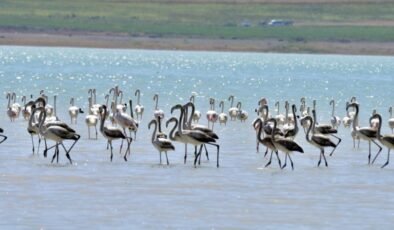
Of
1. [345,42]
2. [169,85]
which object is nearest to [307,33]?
[345,42]

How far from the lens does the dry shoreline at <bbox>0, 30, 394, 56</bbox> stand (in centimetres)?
10175

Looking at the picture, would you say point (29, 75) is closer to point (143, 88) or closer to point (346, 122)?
point (143, 88)

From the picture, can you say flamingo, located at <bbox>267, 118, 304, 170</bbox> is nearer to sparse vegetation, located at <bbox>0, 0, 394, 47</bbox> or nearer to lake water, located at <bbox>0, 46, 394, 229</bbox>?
lake water, located at <bbox>0, 46, 394, 229</bbox>

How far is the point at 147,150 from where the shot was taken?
2347cm

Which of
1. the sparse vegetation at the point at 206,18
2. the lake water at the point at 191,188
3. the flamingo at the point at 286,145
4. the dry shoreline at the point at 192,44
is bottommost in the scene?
the lake water at the point at 191,188

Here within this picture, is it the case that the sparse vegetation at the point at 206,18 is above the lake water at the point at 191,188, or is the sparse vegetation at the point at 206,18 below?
above

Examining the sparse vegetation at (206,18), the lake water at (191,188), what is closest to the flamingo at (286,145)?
the lake water at (191,188)

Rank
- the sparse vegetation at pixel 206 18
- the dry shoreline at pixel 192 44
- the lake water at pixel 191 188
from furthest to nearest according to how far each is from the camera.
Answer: the sparse vegetation at pixel 206 18 < the dry shoreline at pixel 192 44 < the lake water at pixel 191 188

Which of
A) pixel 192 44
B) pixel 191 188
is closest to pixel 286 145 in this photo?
pixel 191 188

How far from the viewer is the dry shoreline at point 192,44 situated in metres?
102

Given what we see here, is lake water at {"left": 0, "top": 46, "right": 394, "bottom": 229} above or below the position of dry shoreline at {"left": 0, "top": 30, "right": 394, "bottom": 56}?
below

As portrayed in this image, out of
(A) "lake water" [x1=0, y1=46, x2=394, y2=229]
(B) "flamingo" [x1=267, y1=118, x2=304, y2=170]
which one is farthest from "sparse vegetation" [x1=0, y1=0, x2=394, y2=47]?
(B) "flamingo" [x1=267, y1=118, x2=304, y2=170]

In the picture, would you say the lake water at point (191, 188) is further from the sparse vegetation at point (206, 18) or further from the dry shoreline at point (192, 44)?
the sparse vegetation at point (206, 18)

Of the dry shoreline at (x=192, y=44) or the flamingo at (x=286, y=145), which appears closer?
the flamingo at (x=286, y=145)
